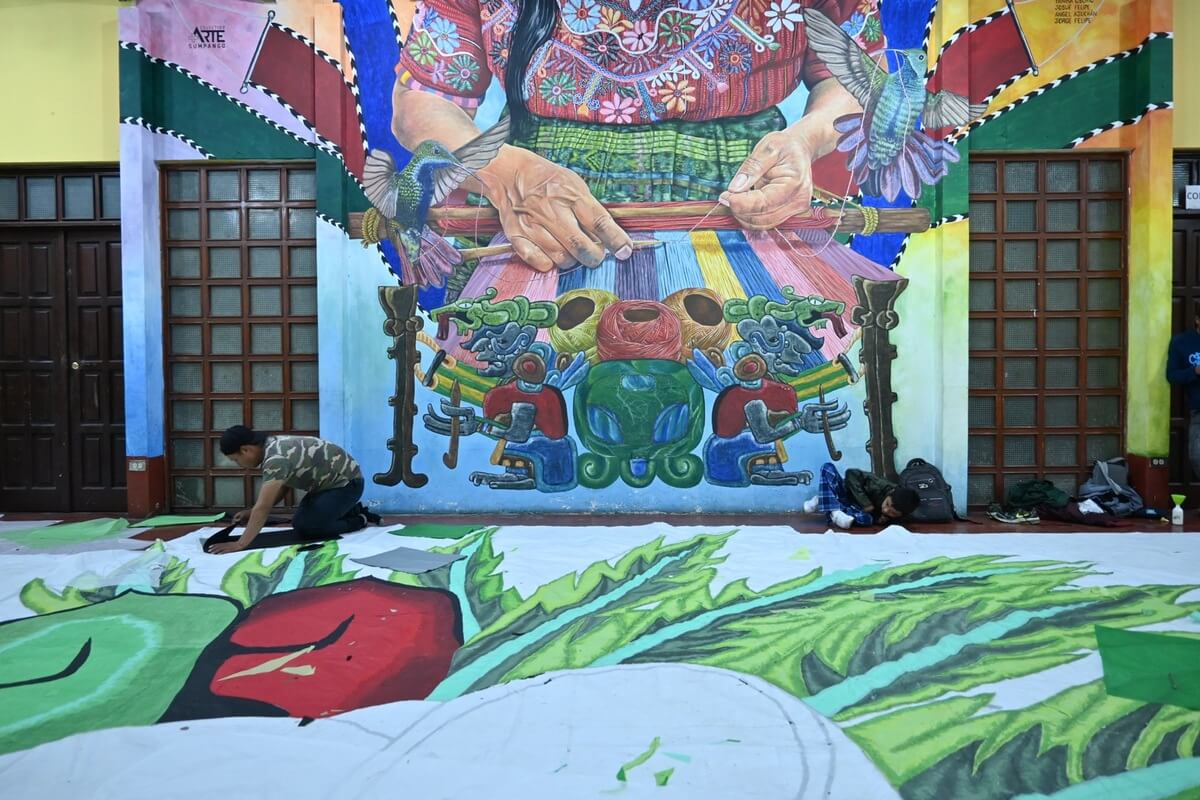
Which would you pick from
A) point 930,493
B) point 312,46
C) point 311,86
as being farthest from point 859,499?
point 312,46

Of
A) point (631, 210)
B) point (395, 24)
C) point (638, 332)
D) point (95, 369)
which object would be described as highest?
point (395, 24)

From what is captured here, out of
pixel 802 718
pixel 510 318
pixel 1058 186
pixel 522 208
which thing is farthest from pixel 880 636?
pixel 1058 186

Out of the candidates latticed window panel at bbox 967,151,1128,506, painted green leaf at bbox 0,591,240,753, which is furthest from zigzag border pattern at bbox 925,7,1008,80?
painted green leaf at bbox 0,591,240,753

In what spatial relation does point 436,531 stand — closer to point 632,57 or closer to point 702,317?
point 702,317

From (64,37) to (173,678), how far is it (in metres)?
6.34

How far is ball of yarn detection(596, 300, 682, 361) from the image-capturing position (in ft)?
21.0

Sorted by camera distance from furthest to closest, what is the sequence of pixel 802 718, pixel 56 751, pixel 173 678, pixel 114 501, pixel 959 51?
pixel 114 501 → pixel 959 51 → pixel 173 678 → pixel 802 718 → pixel 56 751

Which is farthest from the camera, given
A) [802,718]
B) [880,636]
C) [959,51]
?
[959,51]

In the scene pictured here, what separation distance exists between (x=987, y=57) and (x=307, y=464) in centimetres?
658

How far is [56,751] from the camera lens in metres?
2.52

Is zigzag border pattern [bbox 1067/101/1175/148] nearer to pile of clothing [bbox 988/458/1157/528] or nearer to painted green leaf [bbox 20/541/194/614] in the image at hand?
pile of clothing [bbox 988/458/1157/528]

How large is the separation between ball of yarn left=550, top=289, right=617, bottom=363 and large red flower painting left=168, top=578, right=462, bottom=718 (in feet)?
9.20

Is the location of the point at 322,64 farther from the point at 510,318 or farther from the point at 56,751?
the point at 56,751

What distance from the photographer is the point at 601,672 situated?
3145mm
